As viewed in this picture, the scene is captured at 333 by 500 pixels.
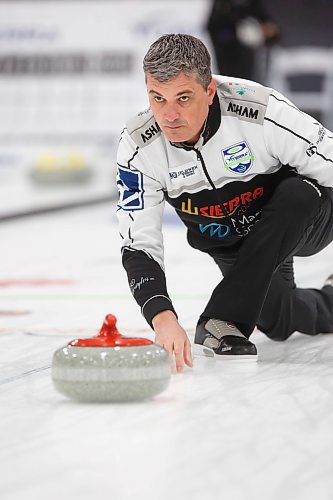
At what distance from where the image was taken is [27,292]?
3139 mm

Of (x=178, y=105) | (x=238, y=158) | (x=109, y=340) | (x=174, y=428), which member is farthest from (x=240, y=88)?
(x=174, y=428)

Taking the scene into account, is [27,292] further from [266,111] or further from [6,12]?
[6,12]

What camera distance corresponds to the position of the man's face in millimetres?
1830

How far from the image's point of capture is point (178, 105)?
1.85m

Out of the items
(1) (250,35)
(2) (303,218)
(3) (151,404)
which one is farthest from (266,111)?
(1) (250,35)

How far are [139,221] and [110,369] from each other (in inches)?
20.2

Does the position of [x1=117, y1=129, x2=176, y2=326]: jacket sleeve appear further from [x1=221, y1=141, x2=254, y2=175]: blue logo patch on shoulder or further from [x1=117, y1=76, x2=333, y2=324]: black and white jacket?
[x1=221, y1=141, x2=254, y2=175]: blue logo patch on shoulder

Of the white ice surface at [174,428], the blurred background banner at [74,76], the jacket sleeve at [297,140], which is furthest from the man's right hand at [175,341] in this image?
the blurred background banner at [74,76]

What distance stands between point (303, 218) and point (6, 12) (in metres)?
6.19

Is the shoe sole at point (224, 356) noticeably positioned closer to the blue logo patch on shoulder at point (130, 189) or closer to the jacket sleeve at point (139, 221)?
the jacket sleeve at point (139, 221)

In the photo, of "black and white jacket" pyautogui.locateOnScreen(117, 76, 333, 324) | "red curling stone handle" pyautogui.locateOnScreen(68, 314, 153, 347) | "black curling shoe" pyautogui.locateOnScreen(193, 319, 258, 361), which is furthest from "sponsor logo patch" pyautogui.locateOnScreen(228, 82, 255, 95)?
"red curling stone handle" pyautogui.locateOnScreen(68, 314, 153, 347)

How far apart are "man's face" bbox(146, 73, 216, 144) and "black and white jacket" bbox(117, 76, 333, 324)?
0.10 m

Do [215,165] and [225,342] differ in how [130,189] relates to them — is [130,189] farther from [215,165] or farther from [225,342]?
[225,342]

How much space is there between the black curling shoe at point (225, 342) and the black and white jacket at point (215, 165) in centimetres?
12
